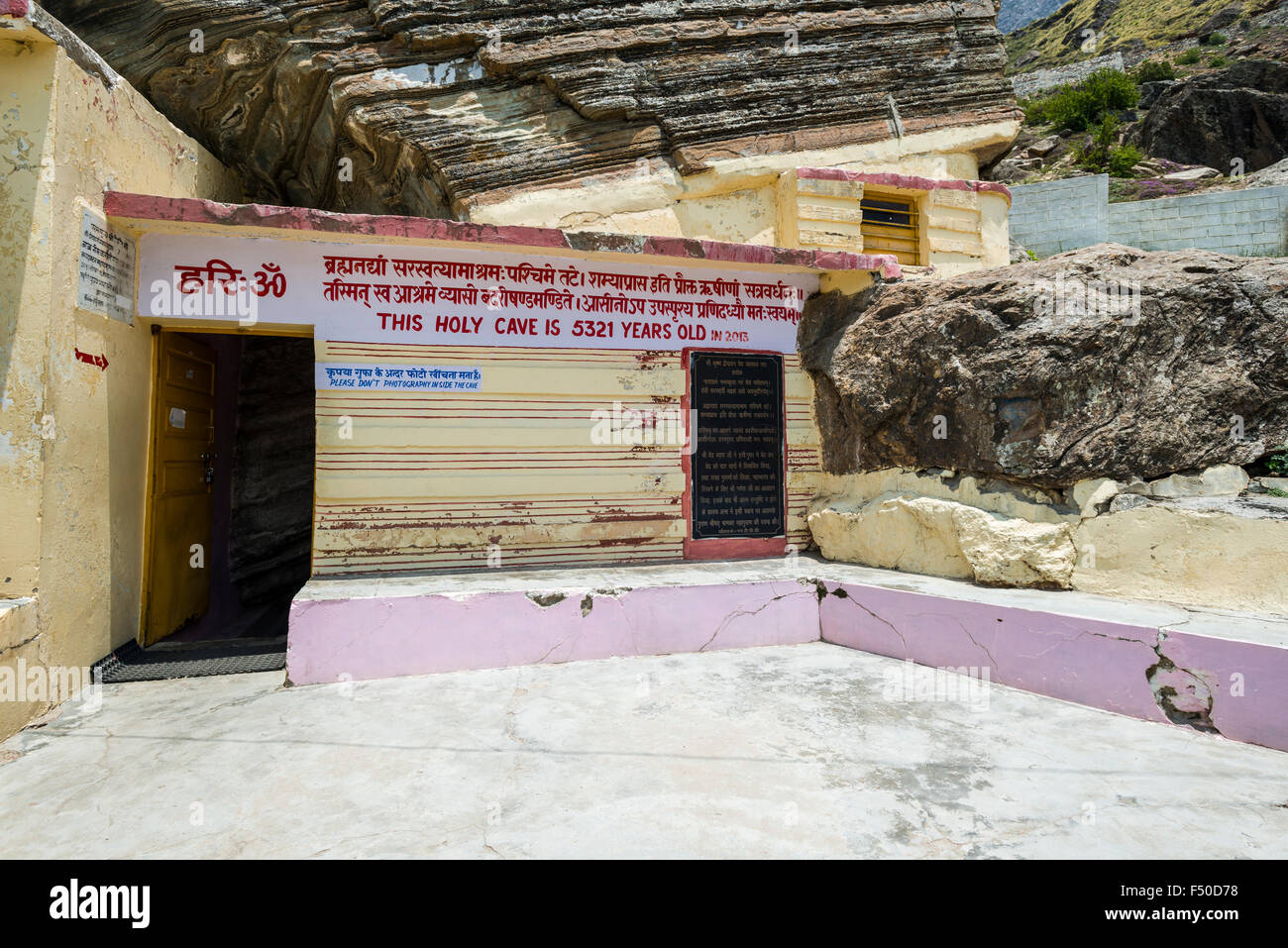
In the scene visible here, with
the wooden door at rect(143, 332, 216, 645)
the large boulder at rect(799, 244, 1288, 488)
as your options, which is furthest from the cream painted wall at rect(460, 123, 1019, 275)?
the wooden door at rect(143, 332, 216, 645)

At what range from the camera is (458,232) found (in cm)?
571

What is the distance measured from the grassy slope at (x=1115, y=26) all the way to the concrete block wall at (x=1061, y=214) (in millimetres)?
46125

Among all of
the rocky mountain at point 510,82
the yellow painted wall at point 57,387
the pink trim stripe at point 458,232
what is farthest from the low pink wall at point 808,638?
the rocky mountain at point 510,82

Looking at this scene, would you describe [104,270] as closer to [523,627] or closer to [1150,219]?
[523,627]

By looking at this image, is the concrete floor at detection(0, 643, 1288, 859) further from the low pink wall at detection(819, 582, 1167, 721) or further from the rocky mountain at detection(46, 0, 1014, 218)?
the rocky mountain at detection(46, 0, 1014, 218)

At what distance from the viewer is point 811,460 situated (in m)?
6.93

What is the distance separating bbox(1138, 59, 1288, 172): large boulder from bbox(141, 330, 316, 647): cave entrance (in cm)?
3466

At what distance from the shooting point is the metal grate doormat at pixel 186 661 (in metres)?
4.89

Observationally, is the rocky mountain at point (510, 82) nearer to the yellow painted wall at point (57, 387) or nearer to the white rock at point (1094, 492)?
the yellow painted wall at point (57, 387)

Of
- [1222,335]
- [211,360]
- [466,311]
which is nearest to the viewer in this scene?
[1222,335]

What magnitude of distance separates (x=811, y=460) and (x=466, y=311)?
3599 millimetres

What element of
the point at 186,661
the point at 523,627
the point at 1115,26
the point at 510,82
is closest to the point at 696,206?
the point at 510,82
